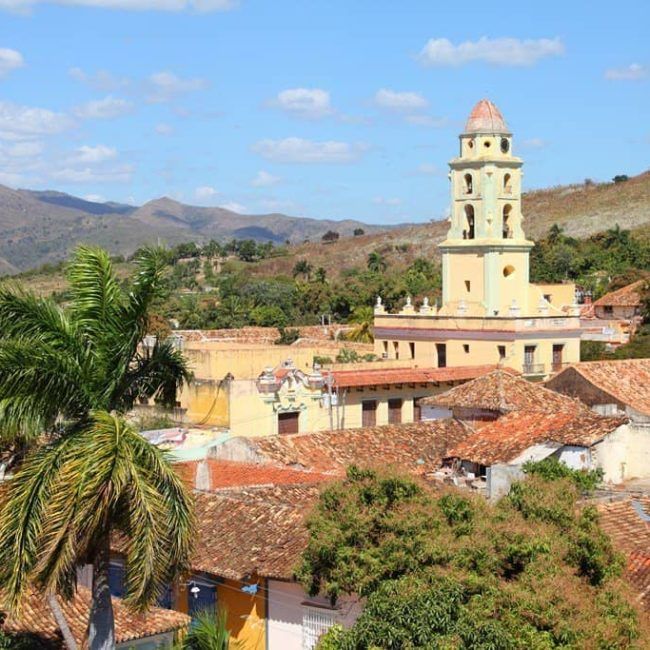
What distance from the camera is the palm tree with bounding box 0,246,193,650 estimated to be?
11656mm

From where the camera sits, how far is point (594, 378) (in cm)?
3045

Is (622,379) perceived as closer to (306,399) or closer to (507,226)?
(306,399)

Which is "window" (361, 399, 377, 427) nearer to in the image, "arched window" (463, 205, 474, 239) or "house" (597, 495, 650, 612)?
"arched window" (463, 205, 474, 239)

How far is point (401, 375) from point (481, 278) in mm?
8017

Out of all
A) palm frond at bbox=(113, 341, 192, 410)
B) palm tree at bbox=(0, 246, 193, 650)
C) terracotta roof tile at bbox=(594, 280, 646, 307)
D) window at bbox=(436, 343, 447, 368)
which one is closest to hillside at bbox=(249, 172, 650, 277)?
terracotta roof tile at bbox=(594, 280, 646, 307)

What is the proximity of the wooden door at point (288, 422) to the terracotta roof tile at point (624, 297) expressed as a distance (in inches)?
1172

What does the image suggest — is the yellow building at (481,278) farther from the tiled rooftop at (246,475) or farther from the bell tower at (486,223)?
the tiled rooftop at (246,475)

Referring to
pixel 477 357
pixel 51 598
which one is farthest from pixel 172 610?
pixel 477 357

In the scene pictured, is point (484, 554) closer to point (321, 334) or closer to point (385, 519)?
point (385, 519)

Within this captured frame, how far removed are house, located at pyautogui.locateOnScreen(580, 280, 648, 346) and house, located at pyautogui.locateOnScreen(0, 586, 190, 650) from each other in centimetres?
3603

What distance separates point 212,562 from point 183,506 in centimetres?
462

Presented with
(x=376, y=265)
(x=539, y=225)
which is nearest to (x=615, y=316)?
(x=376, y=265)

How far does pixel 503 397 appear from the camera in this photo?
2831 cm

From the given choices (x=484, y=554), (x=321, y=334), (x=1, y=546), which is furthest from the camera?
(x=321, y=334)
